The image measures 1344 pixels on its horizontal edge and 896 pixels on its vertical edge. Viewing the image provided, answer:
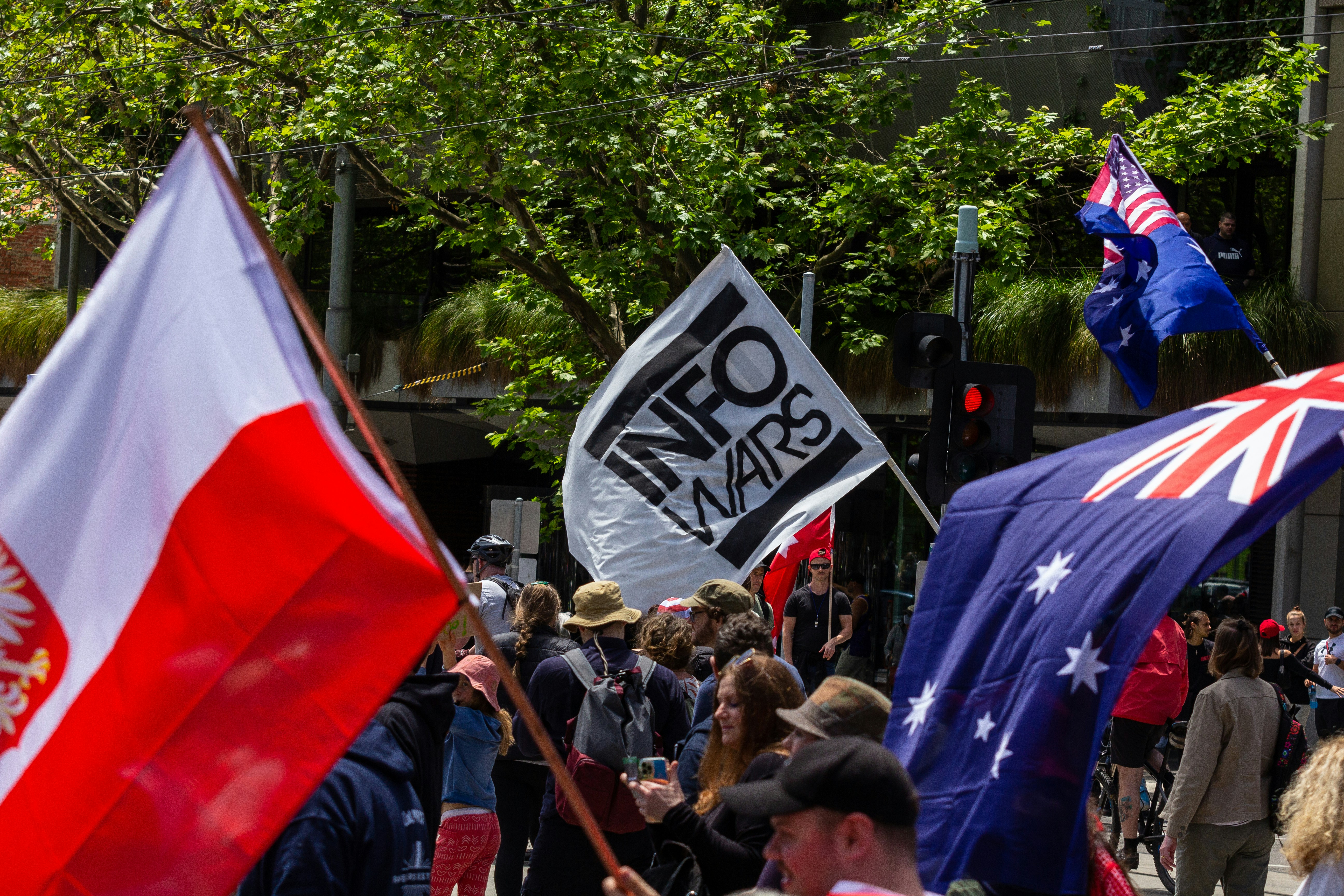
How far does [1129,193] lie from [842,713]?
7526mm

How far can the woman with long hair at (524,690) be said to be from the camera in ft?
24.7

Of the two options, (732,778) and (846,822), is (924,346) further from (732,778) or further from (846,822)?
(846,822)

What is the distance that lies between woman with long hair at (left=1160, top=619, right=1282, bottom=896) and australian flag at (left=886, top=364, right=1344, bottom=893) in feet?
12.0

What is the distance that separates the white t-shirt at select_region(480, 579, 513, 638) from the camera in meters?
10.0

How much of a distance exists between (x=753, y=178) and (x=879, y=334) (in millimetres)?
3577

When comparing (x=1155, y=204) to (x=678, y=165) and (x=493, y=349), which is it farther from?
(x=493, y=349)

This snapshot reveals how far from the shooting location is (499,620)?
33.3 feet

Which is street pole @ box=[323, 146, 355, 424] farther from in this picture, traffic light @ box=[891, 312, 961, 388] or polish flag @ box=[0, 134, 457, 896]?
polish flag @ box=[0, 134, 457, 896]

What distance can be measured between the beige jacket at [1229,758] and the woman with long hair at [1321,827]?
247cm

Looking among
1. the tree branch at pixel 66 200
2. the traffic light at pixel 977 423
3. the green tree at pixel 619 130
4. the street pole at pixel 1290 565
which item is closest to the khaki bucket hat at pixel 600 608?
the traffic light at pixel 977 423

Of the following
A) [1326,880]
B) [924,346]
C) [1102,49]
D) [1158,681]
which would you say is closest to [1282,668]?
[1158,681]

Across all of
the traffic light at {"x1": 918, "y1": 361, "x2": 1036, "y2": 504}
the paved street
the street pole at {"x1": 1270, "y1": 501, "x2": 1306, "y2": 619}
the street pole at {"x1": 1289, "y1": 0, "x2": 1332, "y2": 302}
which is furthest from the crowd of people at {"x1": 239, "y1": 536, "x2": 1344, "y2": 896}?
the street pole at {"x1": 1289, "y1": 0, "x2": 1332, "y2": 302}

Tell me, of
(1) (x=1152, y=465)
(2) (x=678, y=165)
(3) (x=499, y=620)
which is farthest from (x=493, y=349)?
(1) (x=1152, y=465)

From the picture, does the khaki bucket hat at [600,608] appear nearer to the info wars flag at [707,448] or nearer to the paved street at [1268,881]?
the info wars flag at [707,448]
